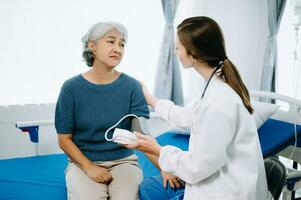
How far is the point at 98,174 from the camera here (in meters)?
1.72

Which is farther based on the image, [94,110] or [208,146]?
[94,110]

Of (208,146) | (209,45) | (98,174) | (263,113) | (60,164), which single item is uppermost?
(209,45)

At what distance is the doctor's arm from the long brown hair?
149 millimetres

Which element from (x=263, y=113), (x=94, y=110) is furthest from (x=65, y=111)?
(x=263, y=113)

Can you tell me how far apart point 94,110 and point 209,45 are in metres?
0.77

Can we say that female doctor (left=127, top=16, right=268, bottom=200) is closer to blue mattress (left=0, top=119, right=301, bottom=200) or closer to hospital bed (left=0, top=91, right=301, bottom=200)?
hospital bed (left=0, top=91, right=301, bottom=200)

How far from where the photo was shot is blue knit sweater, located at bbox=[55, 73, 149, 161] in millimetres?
1786

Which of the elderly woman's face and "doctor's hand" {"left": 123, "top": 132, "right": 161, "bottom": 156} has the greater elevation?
the elderly woman's face

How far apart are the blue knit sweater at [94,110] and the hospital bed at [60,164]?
0.20m

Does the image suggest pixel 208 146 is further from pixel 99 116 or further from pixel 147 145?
pixel 99 116

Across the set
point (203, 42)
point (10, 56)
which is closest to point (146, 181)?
point (203, 42)

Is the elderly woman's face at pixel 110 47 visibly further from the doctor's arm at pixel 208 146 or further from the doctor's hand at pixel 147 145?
the doctor's arm at pixel 208 146

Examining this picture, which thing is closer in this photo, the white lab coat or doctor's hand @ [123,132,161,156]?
the white lab coat

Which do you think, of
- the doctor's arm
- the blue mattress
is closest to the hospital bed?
the blue mattress
